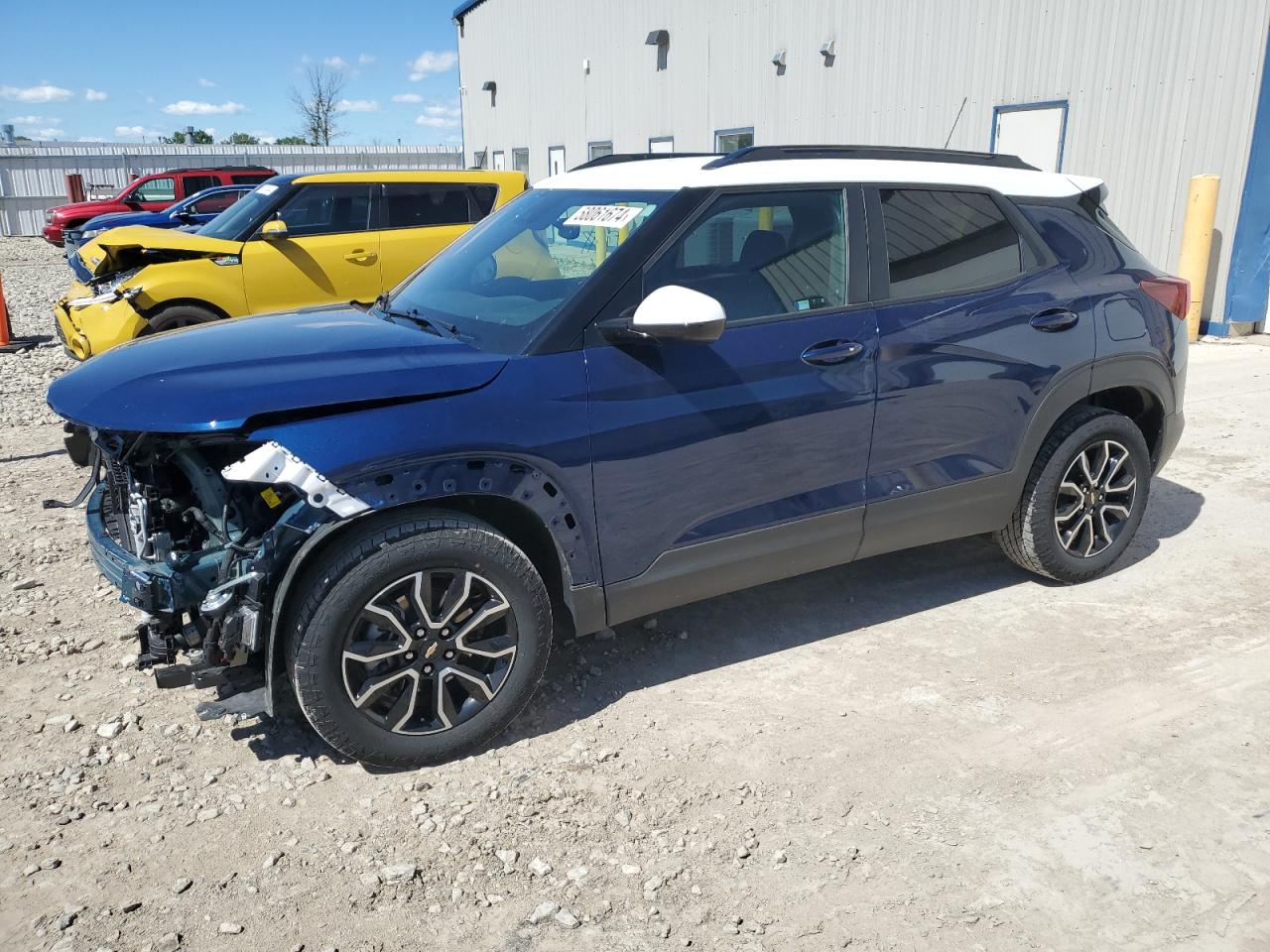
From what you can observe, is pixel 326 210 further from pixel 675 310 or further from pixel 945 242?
pixel 675 310

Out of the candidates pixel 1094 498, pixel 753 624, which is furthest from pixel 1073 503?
pixel 753 624

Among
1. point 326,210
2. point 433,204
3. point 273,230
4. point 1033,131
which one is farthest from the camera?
point 1033,131

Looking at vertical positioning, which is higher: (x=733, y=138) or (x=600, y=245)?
(x=733, y=138)

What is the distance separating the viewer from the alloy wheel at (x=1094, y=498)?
14.6ft

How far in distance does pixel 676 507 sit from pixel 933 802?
1.25m

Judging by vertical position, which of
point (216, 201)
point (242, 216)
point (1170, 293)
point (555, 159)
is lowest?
point (1170, 293)

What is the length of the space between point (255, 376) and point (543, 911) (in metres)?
1.78

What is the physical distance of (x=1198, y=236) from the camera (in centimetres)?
1013

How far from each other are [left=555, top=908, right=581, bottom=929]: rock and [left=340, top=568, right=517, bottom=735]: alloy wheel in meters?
0.82

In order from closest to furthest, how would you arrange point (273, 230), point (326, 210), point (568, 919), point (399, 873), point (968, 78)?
point (568, 919) < point (399, 873) < point (273, 230) < point (326, 210) < point (968, 78)

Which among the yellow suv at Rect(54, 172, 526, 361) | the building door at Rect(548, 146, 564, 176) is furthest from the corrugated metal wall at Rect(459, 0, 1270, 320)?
the yellow suv at Rect(54, 172, 526, 361)

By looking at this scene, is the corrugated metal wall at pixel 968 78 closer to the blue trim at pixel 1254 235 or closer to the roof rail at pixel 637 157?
the blue trim at pixel 1254 235

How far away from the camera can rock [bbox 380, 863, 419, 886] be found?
109 inches

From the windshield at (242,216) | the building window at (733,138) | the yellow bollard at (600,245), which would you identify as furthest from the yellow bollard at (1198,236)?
the windshield at (242,216)
